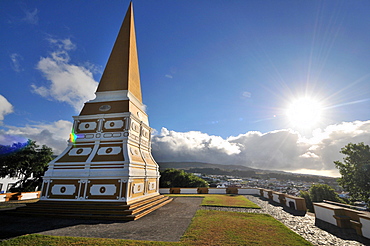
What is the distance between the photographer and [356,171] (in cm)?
1888

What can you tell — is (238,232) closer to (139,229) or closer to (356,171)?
(139,229)

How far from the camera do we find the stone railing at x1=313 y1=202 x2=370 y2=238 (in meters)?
7.62

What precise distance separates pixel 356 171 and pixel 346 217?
1410cm

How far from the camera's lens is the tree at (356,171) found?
18328 mm

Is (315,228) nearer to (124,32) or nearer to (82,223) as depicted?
(82,223)

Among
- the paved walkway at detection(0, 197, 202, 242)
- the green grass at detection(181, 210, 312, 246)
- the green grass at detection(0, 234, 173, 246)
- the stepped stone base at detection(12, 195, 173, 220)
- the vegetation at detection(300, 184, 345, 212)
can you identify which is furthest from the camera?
the vegetation at detection(300, 184, 345, 212)

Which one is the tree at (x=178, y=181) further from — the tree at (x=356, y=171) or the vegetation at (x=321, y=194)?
the tree at (x=356, y=171)

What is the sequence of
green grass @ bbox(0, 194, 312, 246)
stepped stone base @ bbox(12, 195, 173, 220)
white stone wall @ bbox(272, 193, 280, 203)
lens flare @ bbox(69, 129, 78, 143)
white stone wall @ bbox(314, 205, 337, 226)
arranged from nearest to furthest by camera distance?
green grass @ bbox(0, 194, 312, 246) → white stone wall @ bbox(314, 205, 337, 226) → stepped stone base @ bbox(12, 195, 173, 220) → lens flare @ bbox(69, 129, 78, 143) → white stone wall @ bbox(272, 193, 280, 203)

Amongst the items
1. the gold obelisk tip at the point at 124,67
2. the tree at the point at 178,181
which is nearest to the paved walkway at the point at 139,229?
the gold obelisk tip at the point at 124,67

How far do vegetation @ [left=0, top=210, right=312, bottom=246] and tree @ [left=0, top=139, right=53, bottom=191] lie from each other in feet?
74.3

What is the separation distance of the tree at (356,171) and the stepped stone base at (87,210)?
2129cm

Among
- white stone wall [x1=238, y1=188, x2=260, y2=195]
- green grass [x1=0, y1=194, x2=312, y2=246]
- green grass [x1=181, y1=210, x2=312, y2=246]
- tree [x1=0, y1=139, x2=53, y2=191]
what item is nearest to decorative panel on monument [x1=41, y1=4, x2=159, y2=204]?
green grass [x1=0, y1=194, x2=312, y2=246]

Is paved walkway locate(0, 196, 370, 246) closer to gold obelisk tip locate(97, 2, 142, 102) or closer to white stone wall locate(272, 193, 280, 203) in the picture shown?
white stone wall locate(272, 193, 280, 203)

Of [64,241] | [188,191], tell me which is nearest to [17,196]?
[64,241]
